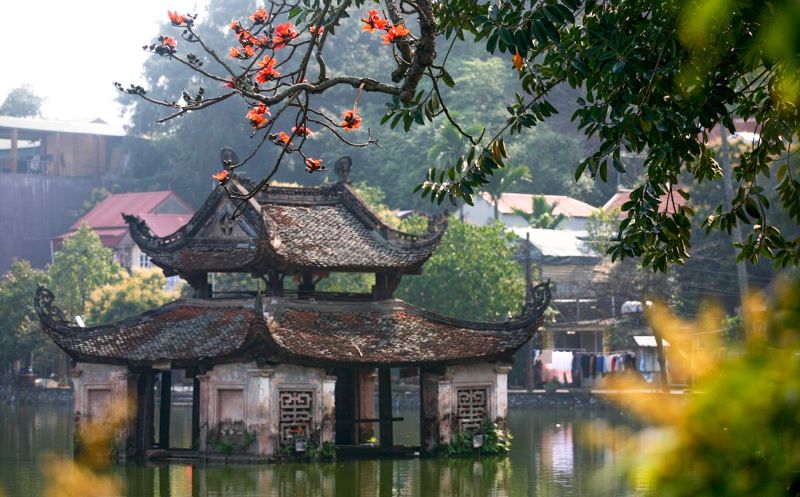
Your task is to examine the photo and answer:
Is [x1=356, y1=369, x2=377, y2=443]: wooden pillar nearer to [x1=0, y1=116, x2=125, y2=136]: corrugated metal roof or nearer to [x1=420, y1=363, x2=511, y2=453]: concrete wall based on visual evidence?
[x1=420, y1=363, x2=511, y2=453]: concrete wall

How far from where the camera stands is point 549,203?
77625 mm

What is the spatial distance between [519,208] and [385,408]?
Result: 148 feet

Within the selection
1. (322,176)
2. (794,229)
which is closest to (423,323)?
(794,229)

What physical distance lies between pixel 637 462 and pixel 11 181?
8901 centimetres

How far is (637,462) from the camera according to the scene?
2256mm

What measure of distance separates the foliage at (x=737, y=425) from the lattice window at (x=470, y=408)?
28699 mm

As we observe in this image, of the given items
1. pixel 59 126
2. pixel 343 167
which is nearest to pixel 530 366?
pixel 343 167

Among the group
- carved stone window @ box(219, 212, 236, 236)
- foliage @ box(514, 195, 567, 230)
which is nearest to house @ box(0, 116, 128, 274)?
foliage @ box(514, 195, 567, 230)

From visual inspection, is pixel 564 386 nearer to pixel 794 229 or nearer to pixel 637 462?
pixel 794 229

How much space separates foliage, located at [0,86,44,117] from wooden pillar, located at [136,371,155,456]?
327 feet

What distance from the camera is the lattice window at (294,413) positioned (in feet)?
94.9

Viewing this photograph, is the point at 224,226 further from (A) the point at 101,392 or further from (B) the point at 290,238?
(A) the point at 101,392

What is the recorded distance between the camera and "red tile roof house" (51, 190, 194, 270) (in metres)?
80.1

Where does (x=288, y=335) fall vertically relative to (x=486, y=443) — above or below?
above
